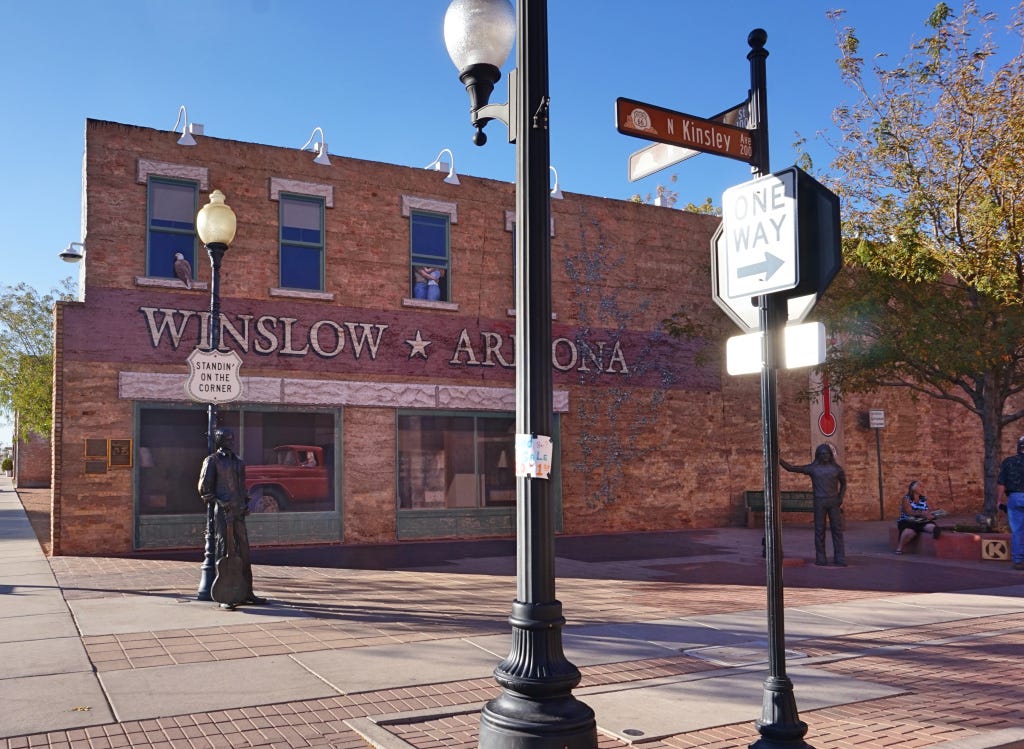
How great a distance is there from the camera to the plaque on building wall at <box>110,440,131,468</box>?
51.5 ft

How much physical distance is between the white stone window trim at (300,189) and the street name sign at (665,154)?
12.9m

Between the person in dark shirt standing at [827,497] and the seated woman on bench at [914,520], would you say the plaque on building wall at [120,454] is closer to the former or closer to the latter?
the person in dark shirt standing at [827,497]

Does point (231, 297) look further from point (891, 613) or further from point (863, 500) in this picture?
point (863, 500)

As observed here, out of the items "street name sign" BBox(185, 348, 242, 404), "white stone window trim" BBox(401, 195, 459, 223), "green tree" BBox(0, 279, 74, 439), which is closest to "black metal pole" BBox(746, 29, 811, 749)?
"street name sign" BBox(185, 348, 242, 404)

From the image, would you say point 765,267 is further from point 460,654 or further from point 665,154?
point 460,654

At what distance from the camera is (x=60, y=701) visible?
6.34m

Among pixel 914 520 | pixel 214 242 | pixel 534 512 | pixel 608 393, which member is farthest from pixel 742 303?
pixel 608 393

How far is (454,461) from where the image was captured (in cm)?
1908

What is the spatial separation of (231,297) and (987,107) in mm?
13484

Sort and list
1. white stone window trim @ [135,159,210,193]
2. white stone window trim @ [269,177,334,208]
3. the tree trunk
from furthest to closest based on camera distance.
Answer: white stone window trim @ [269,177,334,208] < the tree trunk < white stone window trim @ [135,159,210,193]

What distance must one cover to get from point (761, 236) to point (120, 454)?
44.7 feet

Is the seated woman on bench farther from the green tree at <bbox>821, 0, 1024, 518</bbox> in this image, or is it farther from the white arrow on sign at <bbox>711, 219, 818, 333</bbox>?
the white arrow on sign at <bbox>711, 219, 818, 333</bbox>

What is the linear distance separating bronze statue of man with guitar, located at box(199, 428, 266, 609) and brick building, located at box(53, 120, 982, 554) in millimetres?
5968

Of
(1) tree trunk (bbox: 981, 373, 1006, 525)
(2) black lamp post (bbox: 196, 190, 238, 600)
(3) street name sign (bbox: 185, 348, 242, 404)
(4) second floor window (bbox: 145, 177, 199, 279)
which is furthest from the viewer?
(1) tree trunk (bbox: 981, 373, 1006, 525)
